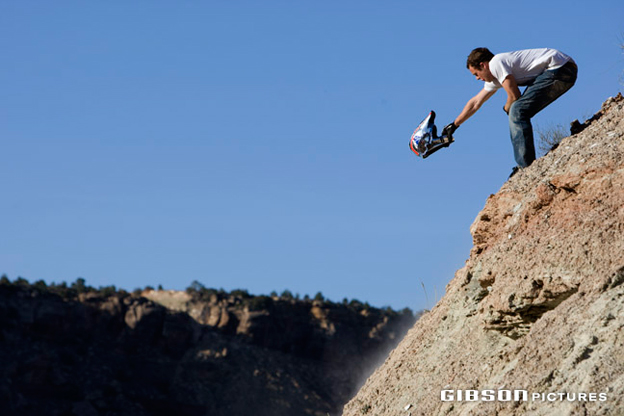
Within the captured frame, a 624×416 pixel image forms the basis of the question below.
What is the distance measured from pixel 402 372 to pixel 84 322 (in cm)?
5252

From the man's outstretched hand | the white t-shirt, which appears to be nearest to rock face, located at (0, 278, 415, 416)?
the man's outstretched hand

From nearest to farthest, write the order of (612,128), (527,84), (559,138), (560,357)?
(560,357), (612,128), (527,84), (559,138)

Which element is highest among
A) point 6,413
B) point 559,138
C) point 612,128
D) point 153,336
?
point 153,336

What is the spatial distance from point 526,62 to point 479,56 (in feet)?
1.30

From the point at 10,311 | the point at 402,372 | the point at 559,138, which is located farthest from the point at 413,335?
the point at 10,311

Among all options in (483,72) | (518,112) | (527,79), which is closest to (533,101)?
(518,112)

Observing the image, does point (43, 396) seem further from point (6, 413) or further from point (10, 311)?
point (10, 311)

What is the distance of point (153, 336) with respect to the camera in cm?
5809

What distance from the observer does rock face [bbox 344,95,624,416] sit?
180 inches

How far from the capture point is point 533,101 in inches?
288

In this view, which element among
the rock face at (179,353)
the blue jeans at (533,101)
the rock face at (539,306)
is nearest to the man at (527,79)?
the blue jeans at (533,101)

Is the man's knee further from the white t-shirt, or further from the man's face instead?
the man's face

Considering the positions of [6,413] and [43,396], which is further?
[43,396]

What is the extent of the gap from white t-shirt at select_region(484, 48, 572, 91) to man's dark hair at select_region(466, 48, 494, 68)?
148mm
